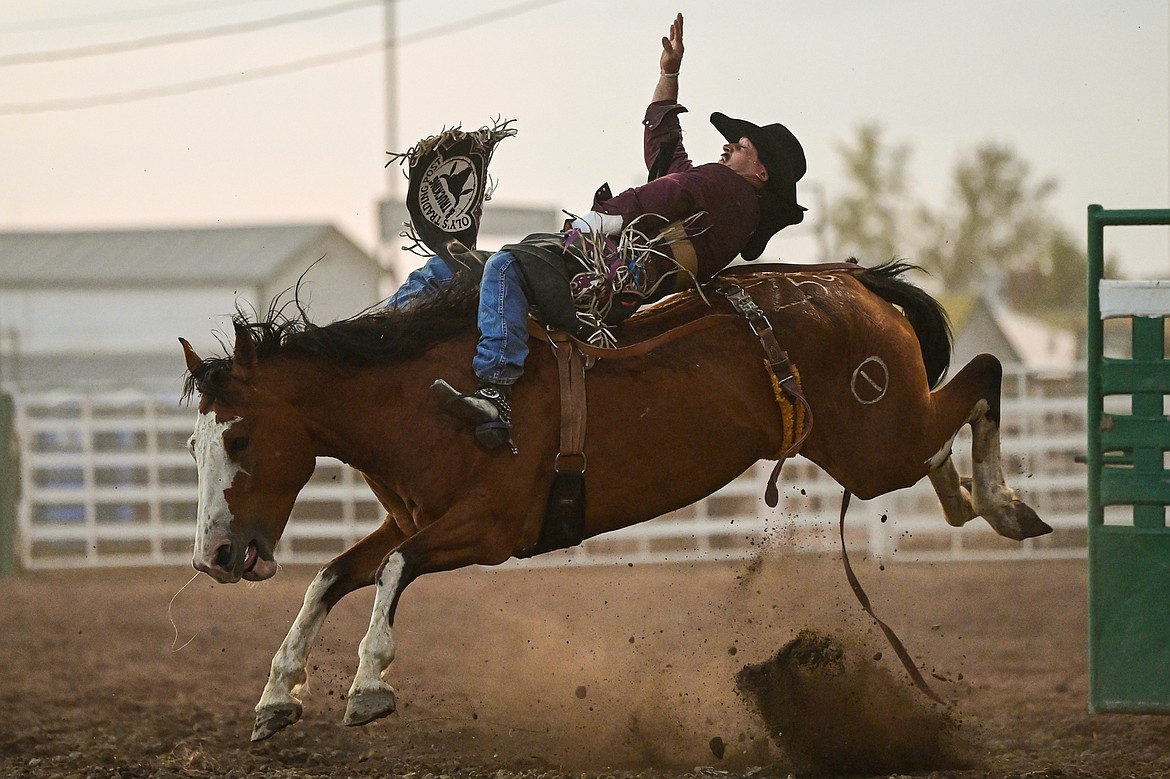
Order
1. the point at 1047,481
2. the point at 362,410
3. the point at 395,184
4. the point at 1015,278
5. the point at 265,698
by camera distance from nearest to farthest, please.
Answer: the point at 265,698 → the point at 362,410 → the point at 1047,481 → the point at 395,184 → the point at 1015,278

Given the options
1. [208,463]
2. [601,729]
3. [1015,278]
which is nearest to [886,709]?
[601,729]

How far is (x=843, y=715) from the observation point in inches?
206

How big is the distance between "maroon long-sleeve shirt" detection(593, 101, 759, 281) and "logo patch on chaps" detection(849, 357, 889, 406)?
0.62 meters

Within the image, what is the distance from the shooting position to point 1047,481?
12.3 m

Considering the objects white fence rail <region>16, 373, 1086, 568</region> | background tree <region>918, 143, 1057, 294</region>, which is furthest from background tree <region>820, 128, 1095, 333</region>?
white fence rail <region>16, 373, 1086, 568</region>

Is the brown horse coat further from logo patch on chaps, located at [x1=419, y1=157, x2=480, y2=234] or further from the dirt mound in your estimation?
the dirt mound

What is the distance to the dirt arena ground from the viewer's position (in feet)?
17.6

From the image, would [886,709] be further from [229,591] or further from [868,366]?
[229,591]

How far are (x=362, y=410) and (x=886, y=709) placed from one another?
2.32 m

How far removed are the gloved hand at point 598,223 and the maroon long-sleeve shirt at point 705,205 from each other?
3 centimetres

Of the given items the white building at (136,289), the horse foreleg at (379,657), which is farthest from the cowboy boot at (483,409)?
the white building at (136,289)

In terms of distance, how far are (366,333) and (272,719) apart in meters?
1.28

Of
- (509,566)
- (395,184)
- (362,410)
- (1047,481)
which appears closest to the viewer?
(362,410)

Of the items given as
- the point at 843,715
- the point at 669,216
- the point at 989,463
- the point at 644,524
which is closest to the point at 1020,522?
the point at 989,463
